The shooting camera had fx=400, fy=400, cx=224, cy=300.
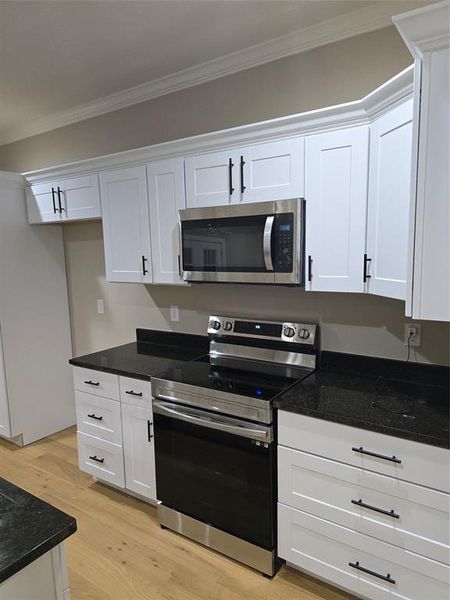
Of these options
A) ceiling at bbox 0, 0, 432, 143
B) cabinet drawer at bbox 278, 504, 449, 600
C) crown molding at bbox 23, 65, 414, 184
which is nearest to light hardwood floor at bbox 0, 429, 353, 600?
cabinet drawer at bbox 278, 504, 449, 600

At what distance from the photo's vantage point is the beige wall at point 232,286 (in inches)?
80.2

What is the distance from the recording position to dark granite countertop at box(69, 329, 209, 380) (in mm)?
2371

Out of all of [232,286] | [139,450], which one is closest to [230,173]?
[232,286]

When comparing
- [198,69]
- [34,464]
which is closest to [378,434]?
[198,69]

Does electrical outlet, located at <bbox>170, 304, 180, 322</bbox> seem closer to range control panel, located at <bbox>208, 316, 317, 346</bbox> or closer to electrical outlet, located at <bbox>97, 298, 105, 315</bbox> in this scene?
range control panel, located at <bbox>208, 316, 317, 346</bbox>

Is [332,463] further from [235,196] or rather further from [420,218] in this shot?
[235,196]

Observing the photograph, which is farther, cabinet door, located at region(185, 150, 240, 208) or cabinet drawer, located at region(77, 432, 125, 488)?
cabinet drawer, located at region(77, 432, 125, 488)

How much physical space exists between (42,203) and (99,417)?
1691 mm

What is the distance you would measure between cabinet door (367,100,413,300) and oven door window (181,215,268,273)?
53cm

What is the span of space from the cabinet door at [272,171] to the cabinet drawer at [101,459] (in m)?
1.72

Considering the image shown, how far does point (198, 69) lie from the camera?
247 cm

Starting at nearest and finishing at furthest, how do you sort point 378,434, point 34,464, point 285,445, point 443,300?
point 443,300 < point 378,434 < point 285,445 < point 34,464

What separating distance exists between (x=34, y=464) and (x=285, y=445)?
219 cm

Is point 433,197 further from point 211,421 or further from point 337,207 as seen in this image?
point 211,421
